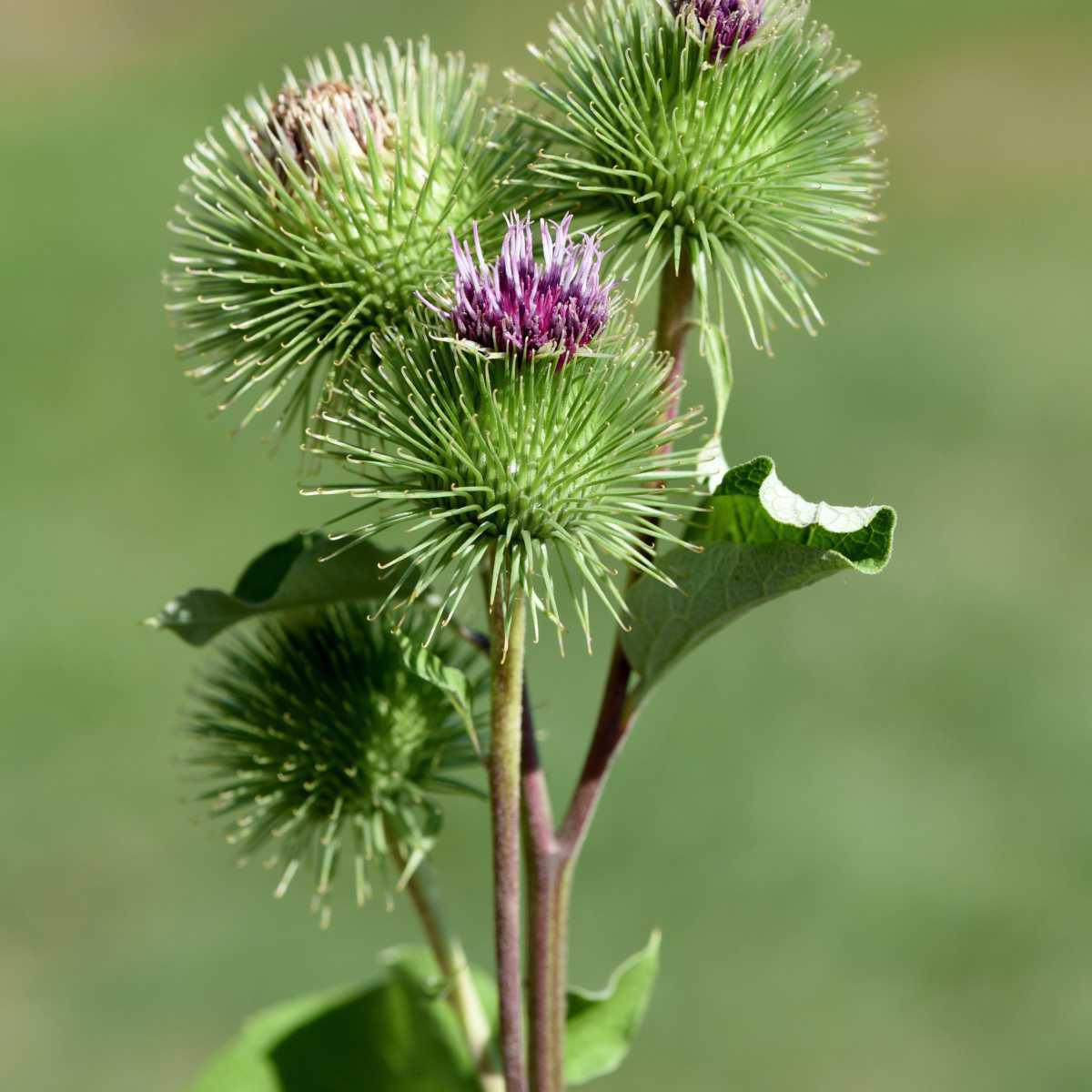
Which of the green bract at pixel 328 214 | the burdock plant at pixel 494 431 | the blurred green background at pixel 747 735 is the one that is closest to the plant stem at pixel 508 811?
→ the burdock plant at pixel 494 431

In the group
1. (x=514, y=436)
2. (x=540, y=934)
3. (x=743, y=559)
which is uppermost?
(x=514, y=436)

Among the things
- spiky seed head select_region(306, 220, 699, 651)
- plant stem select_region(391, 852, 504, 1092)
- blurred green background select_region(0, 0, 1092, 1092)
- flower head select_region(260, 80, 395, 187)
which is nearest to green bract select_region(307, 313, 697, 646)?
spiky seed head select_region(306, 220, 699, 651)

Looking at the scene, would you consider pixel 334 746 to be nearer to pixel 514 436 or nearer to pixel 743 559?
pixel 514 436

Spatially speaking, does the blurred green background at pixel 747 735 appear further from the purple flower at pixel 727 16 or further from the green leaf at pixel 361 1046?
the purple flower at pixel 727 16

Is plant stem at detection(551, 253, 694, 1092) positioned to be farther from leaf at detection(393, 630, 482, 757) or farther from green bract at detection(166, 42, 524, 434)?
green bract at detection(166, 42, 524, 434)

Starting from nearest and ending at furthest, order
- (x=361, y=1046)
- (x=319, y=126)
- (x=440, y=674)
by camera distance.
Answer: (x=440, y=674), (x=319, y=126), (x=361, y=1046)

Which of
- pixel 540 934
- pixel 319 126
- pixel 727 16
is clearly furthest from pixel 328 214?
pixel 540 934

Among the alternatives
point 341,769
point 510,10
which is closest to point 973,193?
point 510,10
